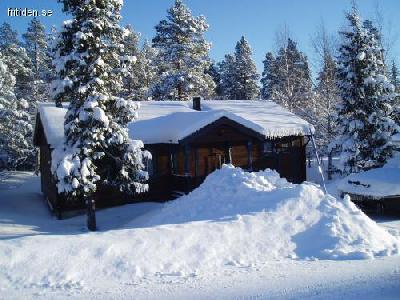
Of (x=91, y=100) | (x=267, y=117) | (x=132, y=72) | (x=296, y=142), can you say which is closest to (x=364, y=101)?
(x=296, y=142)

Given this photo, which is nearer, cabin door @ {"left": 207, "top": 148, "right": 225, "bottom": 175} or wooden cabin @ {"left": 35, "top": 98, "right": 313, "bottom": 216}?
wooden cabin @ {"left": 35, "top": 98, "right": 313, "bottom": 216}

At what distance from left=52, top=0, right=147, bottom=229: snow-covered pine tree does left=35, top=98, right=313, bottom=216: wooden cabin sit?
12.5 ft

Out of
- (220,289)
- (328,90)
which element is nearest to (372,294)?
(220,289)

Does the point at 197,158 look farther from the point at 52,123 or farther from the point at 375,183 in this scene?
the point at 375,183

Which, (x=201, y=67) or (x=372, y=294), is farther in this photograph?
(x=201, y=67)

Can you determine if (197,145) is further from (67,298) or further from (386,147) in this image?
(67,298)

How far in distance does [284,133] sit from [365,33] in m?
6.59

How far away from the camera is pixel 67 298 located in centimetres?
747

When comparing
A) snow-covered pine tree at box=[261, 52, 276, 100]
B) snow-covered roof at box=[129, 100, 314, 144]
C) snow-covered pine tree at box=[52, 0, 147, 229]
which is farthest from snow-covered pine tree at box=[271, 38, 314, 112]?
snow-covered pine tree at box=[52, 0, 147, 229]

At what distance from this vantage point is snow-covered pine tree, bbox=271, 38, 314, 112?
3353cm

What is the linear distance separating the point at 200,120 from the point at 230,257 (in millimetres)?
11465

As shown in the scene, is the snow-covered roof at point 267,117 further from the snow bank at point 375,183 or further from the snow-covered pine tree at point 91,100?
the snow-covered pine tree at point 91,100

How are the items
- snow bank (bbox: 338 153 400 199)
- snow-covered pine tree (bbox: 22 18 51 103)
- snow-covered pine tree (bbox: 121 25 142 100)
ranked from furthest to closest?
snow-covered pine tree (bbox: 121 25 142 100)
snow-covered pine tree (bbox: 22 18 51 103)
snow bank (bbox: 338 153 400 199)

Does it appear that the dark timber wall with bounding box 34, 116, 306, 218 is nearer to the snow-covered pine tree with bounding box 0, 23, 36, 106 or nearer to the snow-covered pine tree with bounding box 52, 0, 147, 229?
the snow-covered pine tree with bounding box 52, 0, 147, 229
